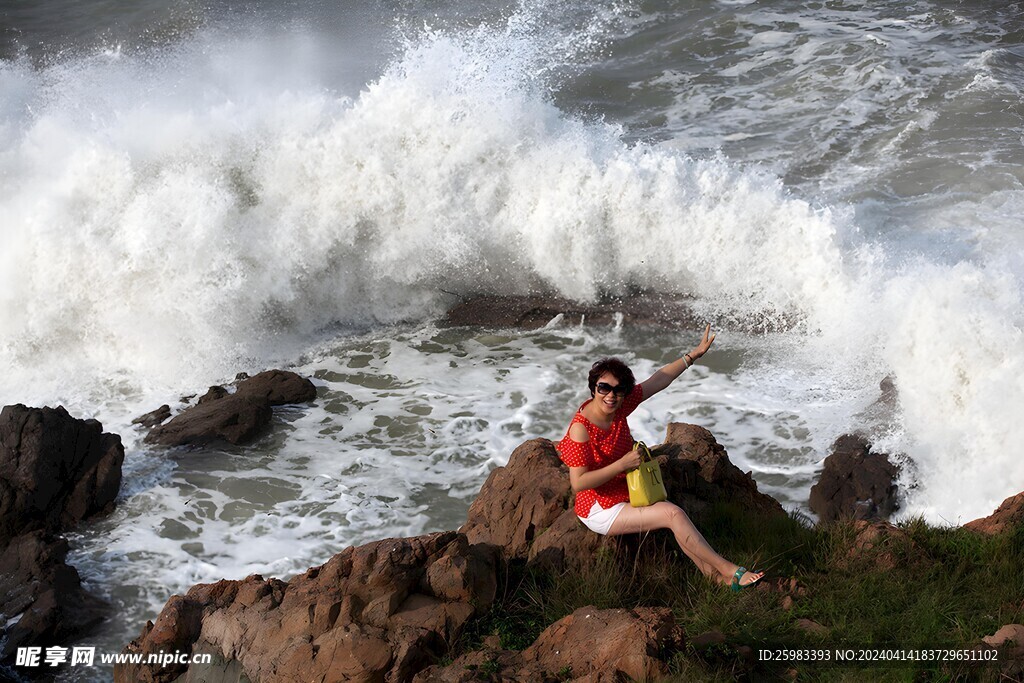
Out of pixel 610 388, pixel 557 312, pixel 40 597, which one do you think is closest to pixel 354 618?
pixel 610 388

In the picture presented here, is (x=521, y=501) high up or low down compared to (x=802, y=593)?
up

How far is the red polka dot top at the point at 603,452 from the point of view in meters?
4.93

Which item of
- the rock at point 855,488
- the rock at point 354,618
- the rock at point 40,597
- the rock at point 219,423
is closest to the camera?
the rock at point 354,618

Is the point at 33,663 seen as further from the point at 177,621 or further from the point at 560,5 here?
the point at 560,5

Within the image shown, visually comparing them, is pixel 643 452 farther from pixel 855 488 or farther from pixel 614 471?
pixel 855 488

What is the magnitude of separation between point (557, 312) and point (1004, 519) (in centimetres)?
606

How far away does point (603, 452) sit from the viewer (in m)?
5.00

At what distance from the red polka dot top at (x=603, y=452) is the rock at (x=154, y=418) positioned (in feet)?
17.7

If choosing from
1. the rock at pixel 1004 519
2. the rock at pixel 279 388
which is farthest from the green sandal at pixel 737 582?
the rock at pixel 279 388

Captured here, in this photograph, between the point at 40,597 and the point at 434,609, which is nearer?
the point at 434,609

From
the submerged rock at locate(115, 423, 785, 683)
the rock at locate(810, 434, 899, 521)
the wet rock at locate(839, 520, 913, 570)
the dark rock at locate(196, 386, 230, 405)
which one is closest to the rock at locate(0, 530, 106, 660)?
the submerged rock at locate(115, 423, 785, 683)

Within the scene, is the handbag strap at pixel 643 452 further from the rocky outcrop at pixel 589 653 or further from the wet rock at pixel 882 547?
the wet rock at pixel 882 547

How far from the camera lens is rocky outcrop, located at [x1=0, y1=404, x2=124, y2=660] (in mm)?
6469

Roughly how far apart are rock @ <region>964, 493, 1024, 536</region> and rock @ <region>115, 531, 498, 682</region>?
102 inches
